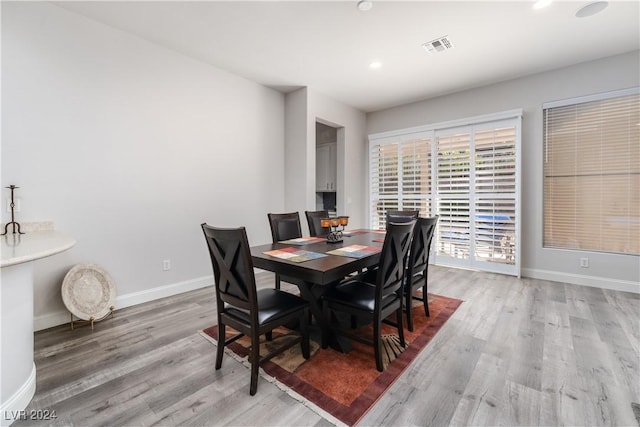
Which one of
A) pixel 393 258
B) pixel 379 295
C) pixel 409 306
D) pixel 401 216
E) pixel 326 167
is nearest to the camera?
pixel 379 295

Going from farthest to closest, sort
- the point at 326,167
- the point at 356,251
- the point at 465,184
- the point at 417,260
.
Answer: the point at 326,167
the point at 465,184
the point at 417,260
the point at 356,251

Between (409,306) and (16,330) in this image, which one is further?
(409,306)

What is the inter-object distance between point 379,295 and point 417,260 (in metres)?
0.85

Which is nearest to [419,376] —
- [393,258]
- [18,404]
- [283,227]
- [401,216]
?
[393,258]

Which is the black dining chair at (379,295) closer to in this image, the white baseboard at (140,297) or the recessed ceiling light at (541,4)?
the white baseboard at (140,297)

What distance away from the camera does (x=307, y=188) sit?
14.8 ft

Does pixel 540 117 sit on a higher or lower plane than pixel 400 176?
higher

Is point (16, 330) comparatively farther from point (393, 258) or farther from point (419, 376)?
point (419, 376)

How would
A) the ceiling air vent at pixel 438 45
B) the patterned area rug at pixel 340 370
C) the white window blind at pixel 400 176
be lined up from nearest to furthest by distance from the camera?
1. the patterned area rug at pixel 340 370
2. the ceiling air vent at pixel 438 45
3. the white window blind at pixel 400 176

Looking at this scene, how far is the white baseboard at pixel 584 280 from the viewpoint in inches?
139

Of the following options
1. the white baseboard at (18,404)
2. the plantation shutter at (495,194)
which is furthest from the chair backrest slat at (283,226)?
the plantation shutter at (495,194)

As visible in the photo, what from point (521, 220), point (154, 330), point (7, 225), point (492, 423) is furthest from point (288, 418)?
point (521, 220)

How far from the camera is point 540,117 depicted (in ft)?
13.3

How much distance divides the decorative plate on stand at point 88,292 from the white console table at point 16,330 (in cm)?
104
